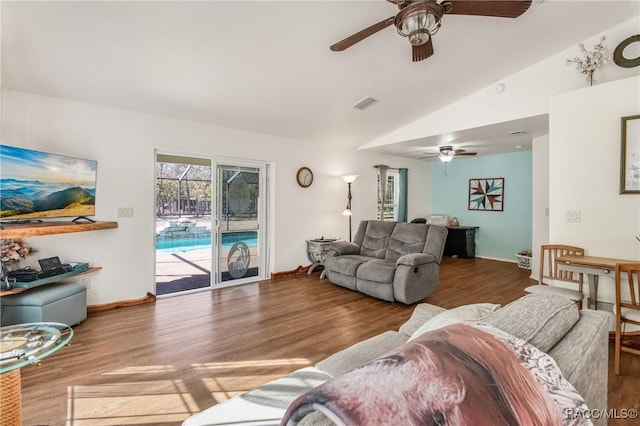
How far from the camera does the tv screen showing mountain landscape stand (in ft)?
8.40

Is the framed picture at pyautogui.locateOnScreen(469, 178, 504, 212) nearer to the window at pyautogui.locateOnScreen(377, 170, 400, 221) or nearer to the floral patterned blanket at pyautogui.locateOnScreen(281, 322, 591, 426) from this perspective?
the window at pyautogui.locateOnScreen(377, 170, 400, 221)

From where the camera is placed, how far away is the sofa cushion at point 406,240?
13.4 ft

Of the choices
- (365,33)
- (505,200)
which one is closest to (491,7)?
(365,33)

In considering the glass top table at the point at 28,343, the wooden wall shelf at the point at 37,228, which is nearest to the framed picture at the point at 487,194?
the wooden wall shelf at the point at 37,228

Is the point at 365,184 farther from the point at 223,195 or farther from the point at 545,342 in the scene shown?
the point at 545,342

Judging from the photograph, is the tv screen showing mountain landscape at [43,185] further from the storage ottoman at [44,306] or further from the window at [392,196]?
the window at [392,196]

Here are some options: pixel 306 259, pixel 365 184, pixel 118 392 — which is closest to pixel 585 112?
pixel 365 184

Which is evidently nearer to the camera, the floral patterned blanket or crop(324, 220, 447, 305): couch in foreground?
the floral patterned blanket

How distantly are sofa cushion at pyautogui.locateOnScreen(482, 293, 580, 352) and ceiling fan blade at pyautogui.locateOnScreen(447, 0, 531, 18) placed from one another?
5.80ft

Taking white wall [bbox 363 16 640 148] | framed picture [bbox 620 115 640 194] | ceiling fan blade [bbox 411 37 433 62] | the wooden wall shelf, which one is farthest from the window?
the wooden wall shelf

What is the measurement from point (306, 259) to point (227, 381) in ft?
10.9

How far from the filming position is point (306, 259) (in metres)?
5.39

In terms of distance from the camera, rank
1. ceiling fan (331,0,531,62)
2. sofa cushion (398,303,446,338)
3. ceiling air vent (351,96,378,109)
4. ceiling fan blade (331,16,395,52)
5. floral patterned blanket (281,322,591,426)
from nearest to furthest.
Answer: floral patterned blanket (281,322,591,426) → sofa cushion (398,303,446,338) → ceiling fan (331,0,531,62) → ceiling fan blade (331,16,395,52) → ceiling air vent (351,96,378,109)

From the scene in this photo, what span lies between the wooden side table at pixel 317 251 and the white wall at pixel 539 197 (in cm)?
347
